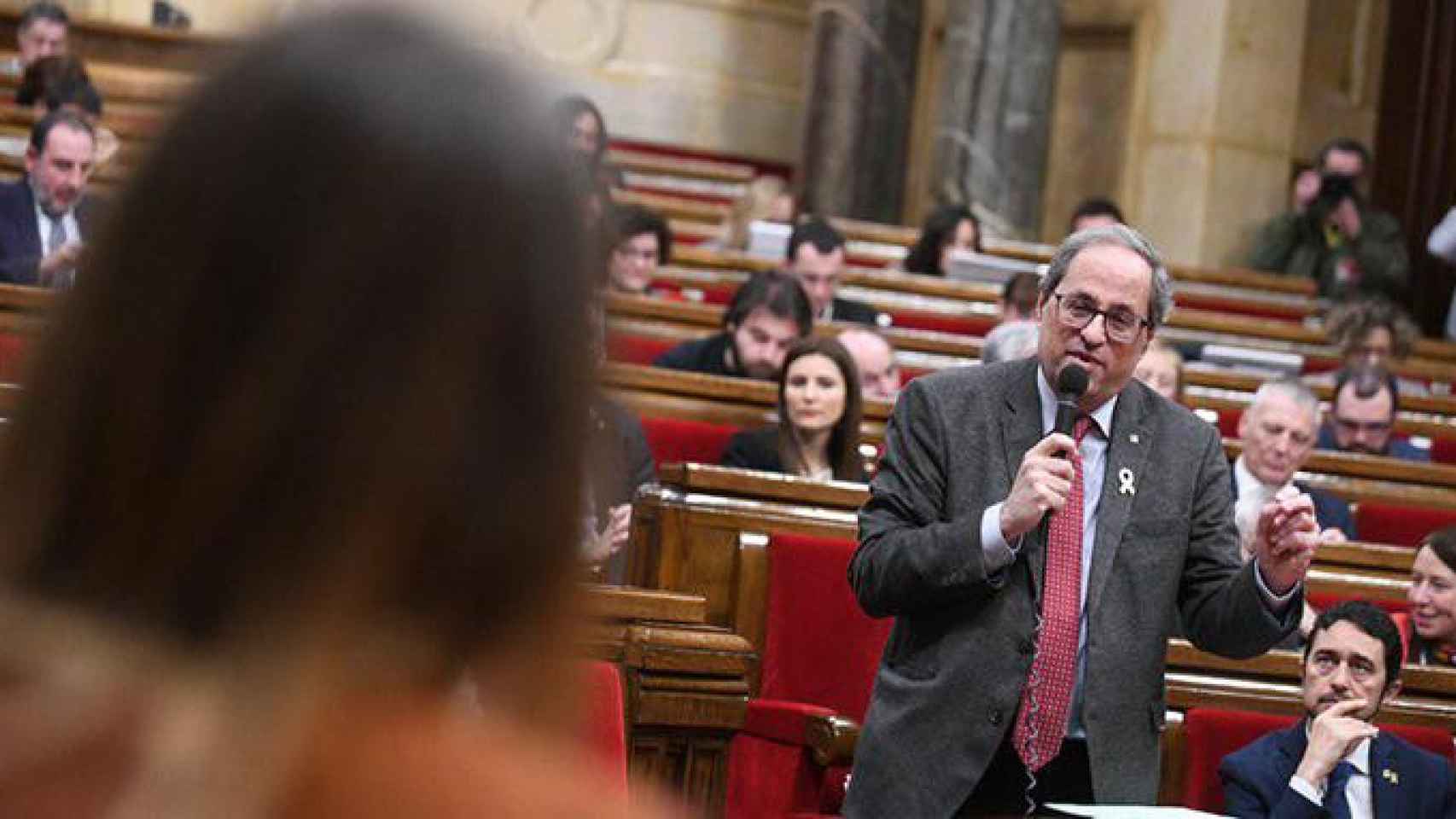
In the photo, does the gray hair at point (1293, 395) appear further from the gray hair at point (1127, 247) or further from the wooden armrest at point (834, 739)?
the gray hair at point (1127, 247)

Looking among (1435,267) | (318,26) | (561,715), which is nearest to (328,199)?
(318,26)

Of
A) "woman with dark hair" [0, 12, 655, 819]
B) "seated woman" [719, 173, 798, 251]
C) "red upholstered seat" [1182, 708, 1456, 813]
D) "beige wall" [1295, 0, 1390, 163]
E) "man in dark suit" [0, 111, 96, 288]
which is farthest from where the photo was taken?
"beige wall" [1295, 0, 1390, 163]

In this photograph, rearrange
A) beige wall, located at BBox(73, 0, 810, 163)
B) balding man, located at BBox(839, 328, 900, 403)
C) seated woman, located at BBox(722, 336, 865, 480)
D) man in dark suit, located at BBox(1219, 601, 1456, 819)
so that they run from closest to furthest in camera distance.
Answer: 1. man in dark suit, located at BBox(1219, 601, 1456, 819)
2. seated woman, located at BBox(722, 336, 865, 480)
3. balding man, located at BBox(839, 328, 900, 403)
4. beige wall, located at BBox(73, 0, 810, 163)

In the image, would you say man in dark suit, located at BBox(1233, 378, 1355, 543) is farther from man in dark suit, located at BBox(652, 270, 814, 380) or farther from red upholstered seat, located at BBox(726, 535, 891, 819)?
red upholstered seat, located at BBox(726, 535, 891, 819)

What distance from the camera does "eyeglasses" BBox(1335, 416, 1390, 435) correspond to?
781cm

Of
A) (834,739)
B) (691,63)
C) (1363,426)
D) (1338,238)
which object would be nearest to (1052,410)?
(834,739)

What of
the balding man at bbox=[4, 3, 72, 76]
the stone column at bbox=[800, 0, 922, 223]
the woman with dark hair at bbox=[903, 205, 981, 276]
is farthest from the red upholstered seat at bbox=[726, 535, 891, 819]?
the stone column at bbox=[800, 0, 922, 223]

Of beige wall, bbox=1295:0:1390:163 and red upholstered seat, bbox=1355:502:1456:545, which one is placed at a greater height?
beige wall, bbox=1295:0:1390:163

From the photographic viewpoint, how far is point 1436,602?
5.31 metres

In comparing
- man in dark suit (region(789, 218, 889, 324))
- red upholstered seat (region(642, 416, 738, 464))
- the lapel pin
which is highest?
man in dark suit (region(789, 218, 889, 324))

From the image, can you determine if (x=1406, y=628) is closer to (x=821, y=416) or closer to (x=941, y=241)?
(x=821, y=416)

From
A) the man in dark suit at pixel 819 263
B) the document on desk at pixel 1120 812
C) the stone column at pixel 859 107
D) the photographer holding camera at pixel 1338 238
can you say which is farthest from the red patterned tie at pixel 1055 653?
the stone column at pixel 859 107

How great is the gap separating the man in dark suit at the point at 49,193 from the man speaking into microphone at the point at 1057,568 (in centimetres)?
426

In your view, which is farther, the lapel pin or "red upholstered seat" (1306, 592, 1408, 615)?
"red upholstered seat" (1306, 592, 1408, 615)
